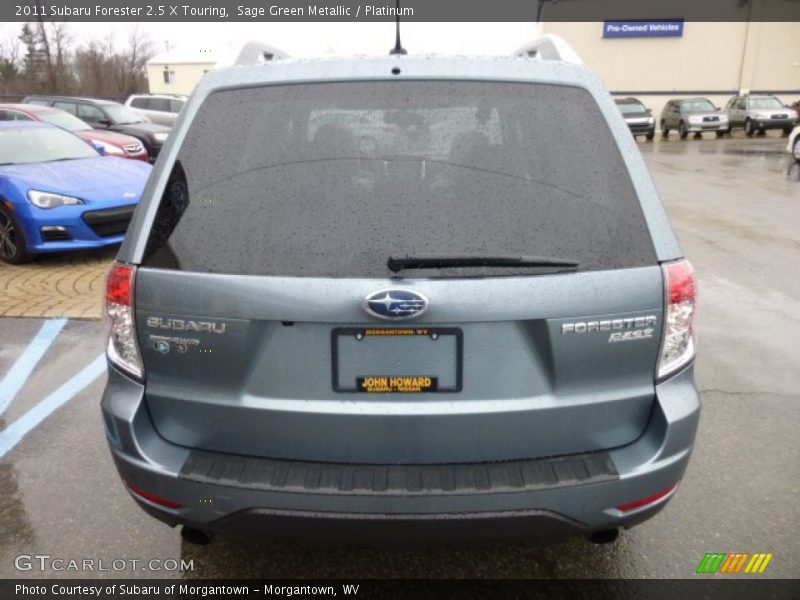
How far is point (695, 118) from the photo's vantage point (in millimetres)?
30453

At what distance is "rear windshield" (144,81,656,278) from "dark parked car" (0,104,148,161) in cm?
1115

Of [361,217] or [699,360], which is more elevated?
Result: [361,217]

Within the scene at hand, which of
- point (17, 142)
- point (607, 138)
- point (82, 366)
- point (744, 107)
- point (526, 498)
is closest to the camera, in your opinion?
point (526, 498)

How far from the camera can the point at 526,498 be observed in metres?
1.98

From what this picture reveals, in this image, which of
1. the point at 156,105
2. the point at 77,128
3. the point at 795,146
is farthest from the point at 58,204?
the point at 795,146

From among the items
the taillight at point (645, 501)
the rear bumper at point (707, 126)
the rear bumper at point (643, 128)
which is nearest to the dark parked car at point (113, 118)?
the taillight at point (645, 501)

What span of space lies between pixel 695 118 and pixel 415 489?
32.8 meters

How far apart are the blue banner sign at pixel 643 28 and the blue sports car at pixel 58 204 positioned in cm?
3491

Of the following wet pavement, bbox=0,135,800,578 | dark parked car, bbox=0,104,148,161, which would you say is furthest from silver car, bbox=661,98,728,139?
wet pavement, bbox=0,135,800,578

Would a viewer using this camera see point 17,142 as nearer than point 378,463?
No

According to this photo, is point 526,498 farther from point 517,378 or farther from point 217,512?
point 217,512

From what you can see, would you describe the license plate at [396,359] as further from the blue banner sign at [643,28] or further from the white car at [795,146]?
the blue banner sign at [643,28]

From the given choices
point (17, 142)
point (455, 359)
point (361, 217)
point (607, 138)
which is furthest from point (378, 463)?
point (17, 142)

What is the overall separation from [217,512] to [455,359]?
0.88 meters
